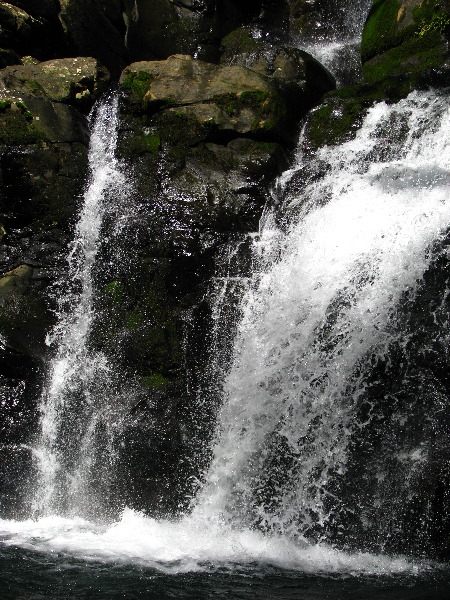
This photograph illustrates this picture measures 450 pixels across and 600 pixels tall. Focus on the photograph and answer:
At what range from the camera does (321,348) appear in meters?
6.33

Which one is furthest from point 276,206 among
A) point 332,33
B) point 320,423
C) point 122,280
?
point 332,33

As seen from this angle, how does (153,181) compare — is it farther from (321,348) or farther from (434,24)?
(434,24)

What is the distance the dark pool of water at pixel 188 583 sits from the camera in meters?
4.53

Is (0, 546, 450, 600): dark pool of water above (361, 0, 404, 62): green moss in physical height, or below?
below

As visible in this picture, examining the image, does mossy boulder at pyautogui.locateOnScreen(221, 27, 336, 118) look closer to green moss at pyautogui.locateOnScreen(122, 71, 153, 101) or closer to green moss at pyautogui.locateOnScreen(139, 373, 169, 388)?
green moss at pyautogui.locateOnScreen(122, 71, 153, 101)

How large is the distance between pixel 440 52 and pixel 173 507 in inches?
282

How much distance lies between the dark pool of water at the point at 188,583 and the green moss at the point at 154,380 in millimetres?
2065

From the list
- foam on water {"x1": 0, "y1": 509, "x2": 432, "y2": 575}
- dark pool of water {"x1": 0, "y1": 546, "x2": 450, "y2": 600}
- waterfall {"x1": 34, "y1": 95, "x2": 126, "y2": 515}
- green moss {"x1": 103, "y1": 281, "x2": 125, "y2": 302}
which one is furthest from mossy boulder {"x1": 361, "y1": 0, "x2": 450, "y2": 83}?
dark pool of water {"x1": 0, "y1": 546, "x2": 450, "y2": 600}

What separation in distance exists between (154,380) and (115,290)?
118cm

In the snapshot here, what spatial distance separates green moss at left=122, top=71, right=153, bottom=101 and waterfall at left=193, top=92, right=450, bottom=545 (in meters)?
2.93

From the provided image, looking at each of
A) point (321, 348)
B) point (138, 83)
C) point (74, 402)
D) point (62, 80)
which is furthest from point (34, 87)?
point (321, 348)

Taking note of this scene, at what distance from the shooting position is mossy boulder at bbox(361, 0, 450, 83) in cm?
884

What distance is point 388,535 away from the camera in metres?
5.81

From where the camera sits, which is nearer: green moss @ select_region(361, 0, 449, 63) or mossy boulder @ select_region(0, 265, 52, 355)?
mossy boulder @ select_region(0, 265, 52, 355)
